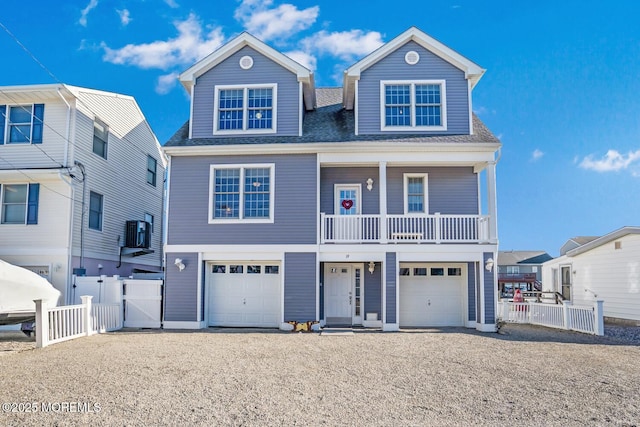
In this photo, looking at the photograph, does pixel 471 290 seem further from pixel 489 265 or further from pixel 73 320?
pixel 73 320

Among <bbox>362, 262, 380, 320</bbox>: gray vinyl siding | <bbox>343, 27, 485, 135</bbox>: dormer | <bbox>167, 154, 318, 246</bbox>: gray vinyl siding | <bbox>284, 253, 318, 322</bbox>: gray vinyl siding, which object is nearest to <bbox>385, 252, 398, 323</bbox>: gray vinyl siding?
<bbox>362, 262, 380, 320</bbox>: gray vinyl siding

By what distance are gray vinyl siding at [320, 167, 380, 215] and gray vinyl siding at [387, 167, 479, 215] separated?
0.47 metres

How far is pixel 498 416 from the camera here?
616 centimetres

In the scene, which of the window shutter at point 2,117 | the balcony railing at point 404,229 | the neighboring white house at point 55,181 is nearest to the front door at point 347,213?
the balcony railing at point 404,229

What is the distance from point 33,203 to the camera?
16484 mm

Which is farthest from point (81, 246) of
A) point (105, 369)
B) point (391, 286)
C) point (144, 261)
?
point (391, 286)

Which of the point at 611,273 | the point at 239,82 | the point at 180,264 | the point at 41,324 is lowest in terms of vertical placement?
the point at 41,324

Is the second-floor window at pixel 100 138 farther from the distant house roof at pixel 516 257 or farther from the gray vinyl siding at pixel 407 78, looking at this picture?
the distant house roof at pixel 516 257

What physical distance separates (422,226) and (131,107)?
1334cm

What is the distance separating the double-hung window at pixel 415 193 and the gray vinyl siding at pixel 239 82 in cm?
458

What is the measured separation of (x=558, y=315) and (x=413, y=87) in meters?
8.76

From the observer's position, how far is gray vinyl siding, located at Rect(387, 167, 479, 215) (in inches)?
639

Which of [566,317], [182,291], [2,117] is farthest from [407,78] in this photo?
[2,117]

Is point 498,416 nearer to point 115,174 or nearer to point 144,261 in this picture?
point 115,174
